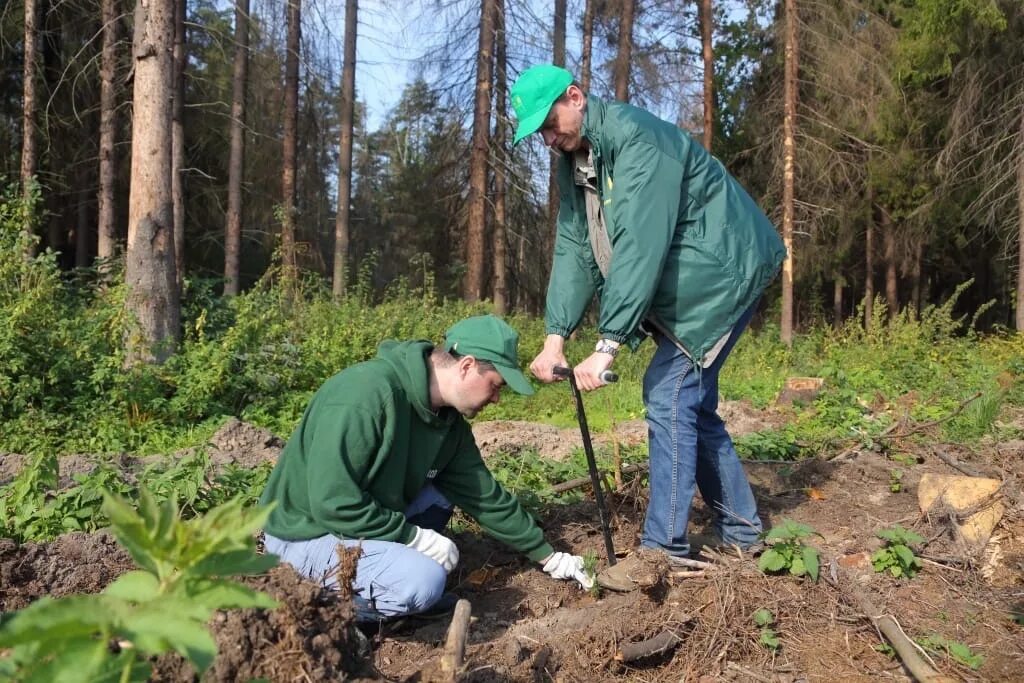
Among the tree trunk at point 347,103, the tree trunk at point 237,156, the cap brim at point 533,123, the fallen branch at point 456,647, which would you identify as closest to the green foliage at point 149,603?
the fallen branch at point 456,647

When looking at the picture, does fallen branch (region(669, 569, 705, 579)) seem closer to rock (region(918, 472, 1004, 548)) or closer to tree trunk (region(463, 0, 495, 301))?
rock (region(918, 472, 1004, 548))

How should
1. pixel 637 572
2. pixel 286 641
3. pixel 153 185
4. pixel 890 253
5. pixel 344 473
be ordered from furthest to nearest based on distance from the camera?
1. pixel 890 253
2. pixel 153 185
3. pixel 637 572
4. pixel 344 473
5. pixel 286 641

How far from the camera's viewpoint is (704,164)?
3.40 meters

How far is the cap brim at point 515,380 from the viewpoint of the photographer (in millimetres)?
2885

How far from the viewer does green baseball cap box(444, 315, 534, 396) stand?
2.96 metres

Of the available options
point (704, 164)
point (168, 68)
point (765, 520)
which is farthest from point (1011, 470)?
point (168, 68)

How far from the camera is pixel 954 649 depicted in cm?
281

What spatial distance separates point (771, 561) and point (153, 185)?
7368mm

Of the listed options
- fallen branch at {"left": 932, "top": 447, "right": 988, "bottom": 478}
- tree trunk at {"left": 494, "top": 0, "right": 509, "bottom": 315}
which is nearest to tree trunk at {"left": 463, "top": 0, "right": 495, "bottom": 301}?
tree trunk at {"left": 494, "top": 0, "right": 509, "bottom": 315}

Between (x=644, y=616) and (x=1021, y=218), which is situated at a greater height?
(x=1021, y=218)

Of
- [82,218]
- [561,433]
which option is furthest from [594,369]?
[82,218]

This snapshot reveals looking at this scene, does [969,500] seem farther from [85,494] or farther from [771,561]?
[85,494]

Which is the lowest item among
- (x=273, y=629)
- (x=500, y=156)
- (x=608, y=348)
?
(x=273, y=629)

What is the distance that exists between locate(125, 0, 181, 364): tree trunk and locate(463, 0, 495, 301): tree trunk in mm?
8317
